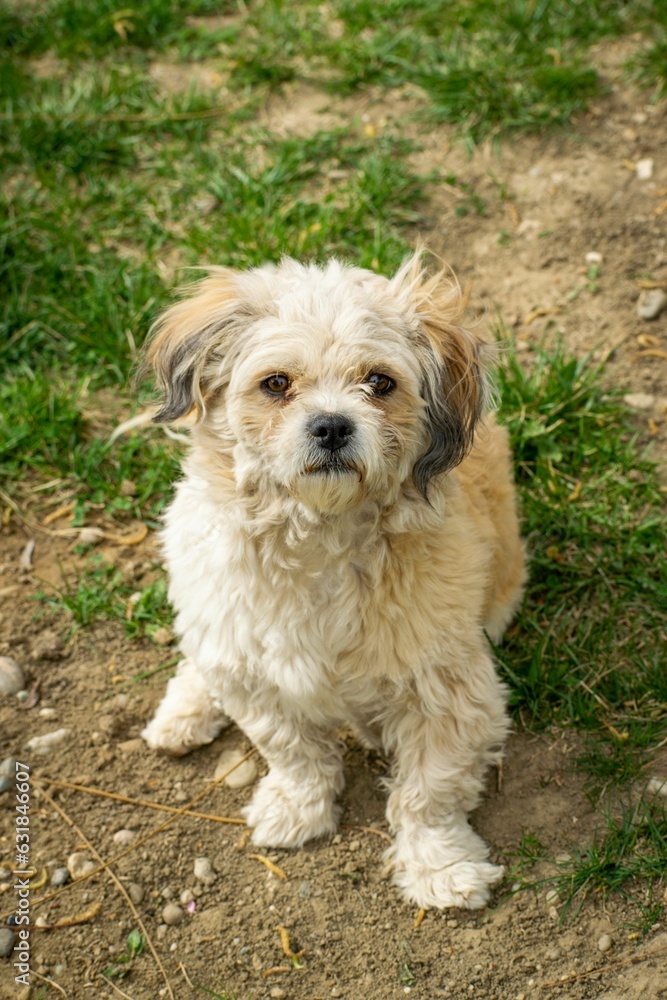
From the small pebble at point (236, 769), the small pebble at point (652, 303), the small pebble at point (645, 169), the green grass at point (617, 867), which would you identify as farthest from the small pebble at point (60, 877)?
the small pebble at point (645, 169)

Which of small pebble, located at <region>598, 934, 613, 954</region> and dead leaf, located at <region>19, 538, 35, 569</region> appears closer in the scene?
small pebble, located at <region>598, 934, 613, 954</region>

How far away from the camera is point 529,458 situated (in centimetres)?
434

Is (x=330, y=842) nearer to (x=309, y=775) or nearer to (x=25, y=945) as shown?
(x=309, y=775)

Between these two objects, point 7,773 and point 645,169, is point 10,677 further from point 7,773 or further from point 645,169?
point 645,169

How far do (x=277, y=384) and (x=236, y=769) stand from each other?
165 cm

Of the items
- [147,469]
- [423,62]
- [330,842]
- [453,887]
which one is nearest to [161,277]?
[147,469]

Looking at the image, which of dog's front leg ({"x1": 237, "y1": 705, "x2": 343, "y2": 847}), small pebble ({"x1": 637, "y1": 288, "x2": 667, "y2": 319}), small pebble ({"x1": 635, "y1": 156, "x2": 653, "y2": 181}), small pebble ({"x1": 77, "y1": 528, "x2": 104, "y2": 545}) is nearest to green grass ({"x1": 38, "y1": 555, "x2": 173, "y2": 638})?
small pebble ({"x1": 77, "y1": 528, "x2": 104, "y2": 545})

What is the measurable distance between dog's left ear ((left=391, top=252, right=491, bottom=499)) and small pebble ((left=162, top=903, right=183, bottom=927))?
5.50 ft

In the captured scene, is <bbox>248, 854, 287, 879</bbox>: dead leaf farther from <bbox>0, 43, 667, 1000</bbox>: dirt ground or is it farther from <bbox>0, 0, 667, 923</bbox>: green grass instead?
<bbox>0, 0, 667, 923</bbox>: green grass

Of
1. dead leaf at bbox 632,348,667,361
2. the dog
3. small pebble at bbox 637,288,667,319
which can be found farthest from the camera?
small pebble at bbox 637,288,667,319

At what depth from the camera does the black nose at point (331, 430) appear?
8.39ft

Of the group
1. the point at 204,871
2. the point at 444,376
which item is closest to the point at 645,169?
the point at 444,376

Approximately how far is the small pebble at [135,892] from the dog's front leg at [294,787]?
1.38 ft

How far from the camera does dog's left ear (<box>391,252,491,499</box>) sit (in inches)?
111
